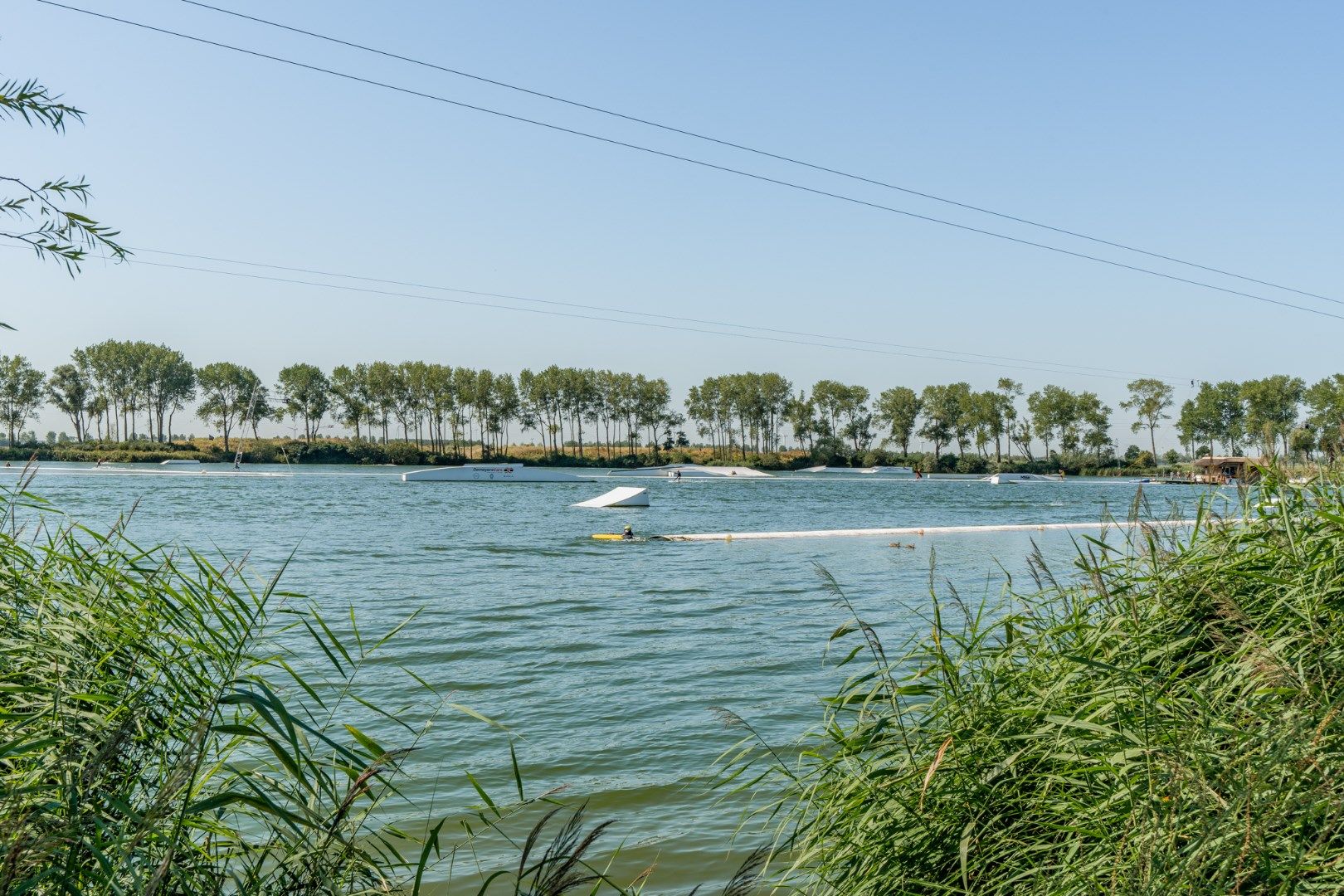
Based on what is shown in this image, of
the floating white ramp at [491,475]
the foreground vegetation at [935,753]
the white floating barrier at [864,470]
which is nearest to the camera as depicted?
the foreground vegetation at [935,753]

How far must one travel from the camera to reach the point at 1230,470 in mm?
6867

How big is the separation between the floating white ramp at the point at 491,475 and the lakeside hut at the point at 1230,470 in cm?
8218

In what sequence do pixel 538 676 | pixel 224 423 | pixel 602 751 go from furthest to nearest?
pixel 224 423 < pixel 538 676 < pixel 602 751

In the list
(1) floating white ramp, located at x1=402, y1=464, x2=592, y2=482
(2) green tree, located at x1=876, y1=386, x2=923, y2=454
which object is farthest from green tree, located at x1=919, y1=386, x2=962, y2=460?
(1) floating white ramp, located at x1=402, y1=464, x2=592, y2=482

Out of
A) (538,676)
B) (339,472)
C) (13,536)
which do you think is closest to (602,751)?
(538,676)

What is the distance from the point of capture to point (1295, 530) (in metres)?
4.77

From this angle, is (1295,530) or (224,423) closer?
(1295,530)

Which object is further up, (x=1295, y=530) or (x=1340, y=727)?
(x=1295, y=530)

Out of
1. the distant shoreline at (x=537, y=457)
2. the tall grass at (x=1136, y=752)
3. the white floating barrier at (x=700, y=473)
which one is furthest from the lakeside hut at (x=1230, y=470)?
the distant shoreline at (x=537, y=457)

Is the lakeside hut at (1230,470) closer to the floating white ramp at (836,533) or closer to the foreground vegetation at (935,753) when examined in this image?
the foreground vegetation at (935,753)

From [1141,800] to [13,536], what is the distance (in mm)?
4743

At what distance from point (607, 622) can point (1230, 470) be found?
1048 centimetres

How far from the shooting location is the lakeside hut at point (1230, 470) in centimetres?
594

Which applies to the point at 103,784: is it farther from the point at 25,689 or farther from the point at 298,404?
the point at 298,404
